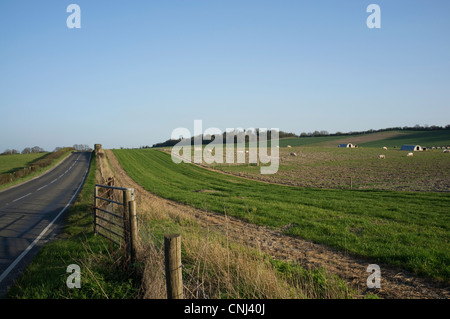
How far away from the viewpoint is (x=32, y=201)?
18953 millimetres

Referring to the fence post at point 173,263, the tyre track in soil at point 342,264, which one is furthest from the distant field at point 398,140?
the fence post at point 173,263

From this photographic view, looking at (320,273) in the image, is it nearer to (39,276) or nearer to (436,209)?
(39,276)

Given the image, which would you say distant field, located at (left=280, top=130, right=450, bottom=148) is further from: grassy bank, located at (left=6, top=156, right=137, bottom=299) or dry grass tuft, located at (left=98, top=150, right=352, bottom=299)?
grassy bank, located at (left=6, top=156, right=137, bottom=299)

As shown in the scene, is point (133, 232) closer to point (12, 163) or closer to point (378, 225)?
point (378, 225)

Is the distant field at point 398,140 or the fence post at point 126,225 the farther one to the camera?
the distant field at point 398,140

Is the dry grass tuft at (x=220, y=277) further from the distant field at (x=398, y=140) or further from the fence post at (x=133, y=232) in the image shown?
the distant field at (x=398, y=140)

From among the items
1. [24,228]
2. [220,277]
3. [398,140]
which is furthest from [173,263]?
[398,140]

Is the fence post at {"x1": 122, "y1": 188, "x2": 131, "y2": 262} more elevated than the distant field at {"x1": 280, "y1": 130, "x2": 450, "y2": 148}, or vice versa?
the distant field at {"x1": 280, "y1": 130, "x2": 450, "y2": 148}

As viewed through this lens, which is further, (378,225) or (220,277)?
(378,225)

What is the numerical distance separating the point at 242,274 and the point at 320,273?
214 cm

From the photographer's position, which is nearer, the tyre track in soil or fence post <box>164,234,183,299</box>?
fence post <box>164,234,183,299</box>

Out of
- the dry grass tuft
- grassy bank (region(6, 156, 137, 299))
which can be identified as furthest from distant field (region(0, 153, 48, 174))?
the dry grass tuft

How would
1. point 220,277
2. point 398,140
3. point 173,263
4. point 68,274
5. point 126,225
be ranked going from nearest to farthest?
1. point 173,263
2. point 220,277
3. point 68,274
4. point 126,225
5. point 398,140

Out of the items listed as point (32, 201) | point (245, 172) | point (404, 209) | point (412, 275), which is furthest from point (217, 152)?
point (412, 275)
